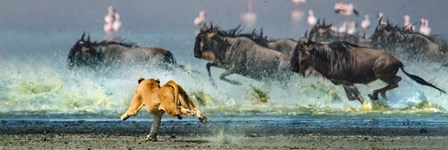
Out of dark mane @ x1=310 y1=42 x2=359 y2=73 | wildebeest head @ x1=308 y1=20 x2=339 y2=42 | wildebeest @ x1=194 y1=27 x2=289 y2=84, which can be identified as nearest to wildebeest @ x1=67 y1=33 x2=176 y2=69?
wildebeest @ x1=194 y1=27 x2=289 y2=84

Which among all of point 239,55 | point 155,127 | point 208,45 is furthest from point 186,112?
point 239,55

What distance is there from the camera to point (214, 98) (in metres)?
51.8

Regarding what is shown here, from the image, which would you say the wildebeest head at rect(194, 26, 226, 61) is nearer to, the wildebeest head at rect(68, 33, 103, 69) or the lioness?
the wildebeest head at rect(68, 33, 103, 69)

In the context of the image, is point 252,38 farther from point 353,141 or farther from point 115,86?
point 353,141

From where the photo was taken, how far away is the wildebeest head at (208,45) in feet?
188

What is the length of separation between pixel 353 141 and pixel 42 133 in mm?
6062

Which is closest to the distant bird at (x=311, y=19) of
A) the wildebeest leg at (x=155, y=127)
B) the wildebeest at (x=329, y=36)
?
the wildebeest at (x=329, y=36)

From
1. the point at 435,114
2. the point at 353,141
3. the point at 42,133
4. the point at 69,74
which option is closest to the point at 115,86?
the point at 69,74

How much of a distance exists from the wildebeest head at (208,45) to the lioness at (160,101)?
2833 centimetres

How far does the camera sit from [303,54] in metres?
53.7

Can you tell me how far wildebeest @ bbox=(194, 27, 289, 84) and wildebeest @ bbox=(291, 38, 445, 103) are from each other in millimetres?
2638

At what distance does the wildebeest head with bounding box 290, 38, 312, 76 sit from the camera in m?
53.6

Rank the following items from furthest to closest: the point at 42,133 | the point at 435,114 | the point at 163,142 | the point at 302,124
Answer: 1. the point at 435,114
2. the point at 302,124
3. the point at 42,133
4. the point at 163,142

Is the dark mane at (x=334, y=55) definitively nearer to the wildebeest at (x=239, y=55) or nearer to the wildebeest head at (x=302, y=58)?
the wildebeest head at (x=302, y=58)
